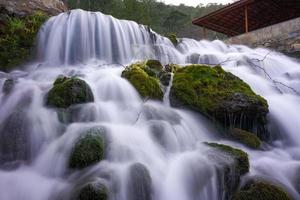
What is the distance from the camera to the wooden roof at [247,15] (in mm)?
16453

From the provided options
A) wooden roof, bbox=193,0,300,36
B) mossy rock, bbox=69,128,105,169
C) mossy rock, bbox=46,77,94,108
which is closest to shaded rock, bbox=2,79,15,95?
mossy rock, bbox=46,77,94,108

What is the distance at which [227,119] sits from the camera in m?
6.66

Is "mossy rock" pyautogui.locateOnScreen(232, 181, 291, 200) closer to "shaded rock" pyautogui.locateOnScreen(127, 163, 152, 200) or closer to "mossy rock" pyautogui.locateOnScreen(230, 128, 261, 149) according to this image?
"shaded rock" pyautogui.locateOnScreen(127, 163, 152, 200)

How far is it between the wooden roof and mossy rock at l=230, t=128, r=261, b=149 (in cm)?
1042

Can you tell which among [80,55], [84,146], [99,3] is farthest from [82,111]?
[99,3]

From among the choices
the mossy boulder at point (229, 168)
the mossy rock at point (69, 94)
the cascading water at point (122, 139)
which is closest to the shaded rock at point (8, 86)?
the cascading water at point (122, 139)

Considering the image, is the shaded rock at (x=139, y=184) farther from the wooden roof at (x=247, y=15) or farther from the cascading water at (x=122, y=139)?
the wooden roof at (x=247, y=15)

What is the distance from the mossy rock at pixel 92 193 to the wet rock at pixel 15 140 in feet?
5.14

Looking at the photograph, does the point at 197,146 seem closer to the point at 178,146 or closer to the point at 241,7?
the point at 178,146

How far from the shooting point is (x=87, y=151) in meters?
4.98

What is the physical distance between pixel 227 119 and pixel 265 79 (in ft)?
11.1

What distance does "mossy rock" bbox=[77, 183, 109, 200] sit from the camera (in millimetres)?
4078

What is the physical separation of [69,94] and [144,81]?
177 centimetres

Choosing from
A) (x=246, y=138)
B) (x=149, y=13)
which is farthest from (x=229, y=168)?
(x=149, y=13)
